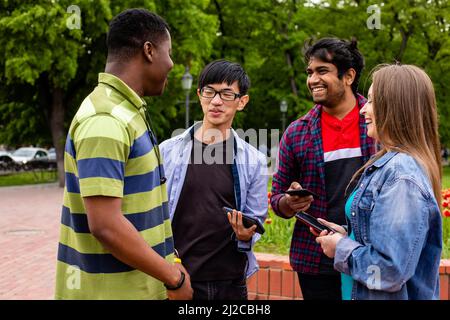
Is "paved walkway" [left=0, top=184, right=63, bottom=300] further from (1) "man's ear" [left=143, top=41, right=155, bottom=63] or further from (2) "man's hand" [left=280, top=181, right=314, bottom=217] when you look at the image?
(1) "man's ear" [left=143, top=41, right=155, bottom=63]

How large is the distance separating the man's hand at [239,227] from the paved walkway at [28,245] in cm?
349

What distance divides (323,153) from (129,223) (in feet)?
4.48

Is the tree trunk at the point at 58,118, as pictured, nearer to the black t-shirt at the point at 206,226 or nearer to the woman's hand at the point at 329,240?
the black t-shirt at the point at 206,226

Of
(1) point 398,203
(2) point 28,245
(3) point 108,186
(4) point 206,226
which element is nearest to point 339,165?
(4) point 206,226

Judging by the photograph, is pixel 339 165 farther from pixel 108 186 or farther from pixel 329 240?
pixel 108 186

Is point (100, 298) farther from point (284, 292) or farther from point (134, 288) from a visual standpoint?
point (284, 292)

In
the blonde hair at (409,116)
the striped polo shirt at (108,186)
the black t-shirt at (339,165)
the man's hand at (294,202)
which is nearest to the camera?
the striped polo shirt at (108,186)

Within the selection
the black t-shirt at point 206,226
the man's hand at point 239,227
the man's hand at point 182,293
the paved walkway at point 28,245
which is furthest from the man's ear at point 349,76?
the paved walkway at point 28,245

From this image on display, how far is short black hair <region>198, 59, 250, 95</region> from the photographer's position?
312 centimetres

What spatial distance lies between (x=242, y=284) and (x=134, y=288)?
3.63ft

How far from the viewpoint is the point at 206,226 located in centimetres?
285

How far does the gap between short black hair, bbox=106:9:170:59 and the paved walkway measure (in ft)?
13.5

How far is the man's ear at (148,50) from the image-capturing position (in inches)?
81.4

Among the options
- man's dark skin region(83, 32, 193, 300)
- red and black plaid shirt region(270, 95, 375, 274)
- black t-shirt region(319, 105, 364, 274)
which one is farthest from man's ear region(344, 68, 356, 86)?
man's dark skin region(83, 32, 193, 300)
